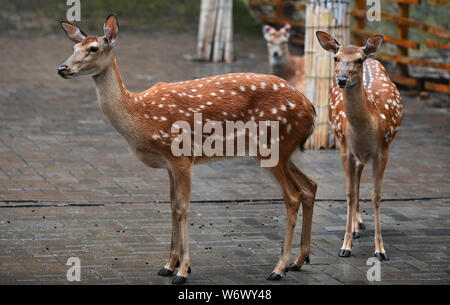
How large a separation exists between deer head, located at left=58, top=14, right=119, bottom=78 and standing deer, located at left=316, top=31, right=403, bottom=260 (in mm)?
1734

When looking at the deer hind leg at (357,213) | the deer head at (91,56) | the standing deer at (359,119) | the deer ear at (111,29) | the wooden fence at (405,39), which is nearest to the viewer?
the deer head at (91,56)

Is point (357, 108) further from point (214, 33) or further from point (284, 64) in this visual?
point (214, 33)

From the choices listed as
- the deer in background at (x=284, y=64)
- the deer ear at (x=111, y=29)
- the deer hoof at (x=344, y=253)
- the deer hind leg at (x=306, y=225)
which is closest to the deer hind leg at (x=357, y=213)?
the deer hoof at (x=344, y=253)

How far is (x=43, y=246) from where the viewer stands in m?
6.96

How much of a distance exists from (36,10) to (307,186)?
43.6 feet

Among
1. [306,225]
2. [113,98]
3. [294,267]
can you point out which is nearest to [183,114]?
[113,98]

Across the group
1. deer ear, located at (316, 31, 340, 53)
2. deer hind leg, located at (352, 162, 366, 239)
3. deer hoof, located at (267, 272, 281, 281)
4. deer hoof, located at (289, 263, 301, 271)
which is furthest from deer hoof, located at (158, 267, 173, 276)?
deer ear, located at (316, 31, 340, 53)

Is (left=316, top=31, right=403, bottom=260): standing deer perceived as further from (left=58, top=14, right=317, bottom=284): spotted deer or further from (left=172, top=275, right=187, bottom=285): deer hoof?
(left=172, top=275, right=187, bottom=285): deer hoof

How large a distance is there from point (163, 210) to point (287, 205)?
1923 millimetres

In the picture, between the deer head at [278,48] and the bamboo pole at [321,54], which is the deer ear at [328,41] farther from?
the deer head at [278,48]

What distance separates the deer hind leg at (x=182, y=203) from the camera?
6.21 meters

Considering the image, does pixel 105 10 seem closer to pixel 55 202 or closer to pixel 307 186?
pixel 55 202
